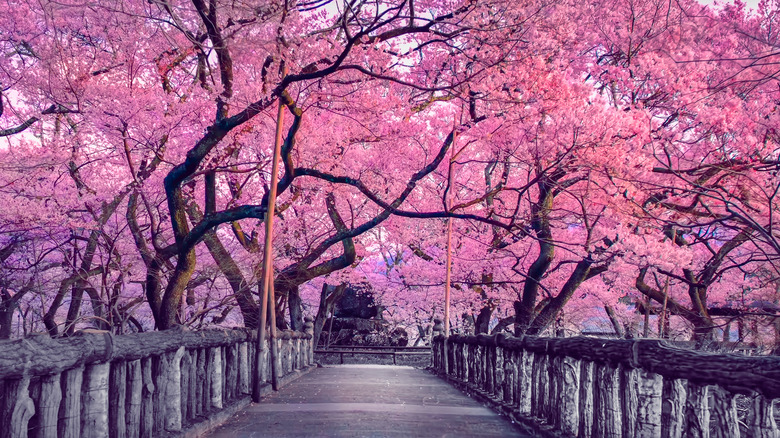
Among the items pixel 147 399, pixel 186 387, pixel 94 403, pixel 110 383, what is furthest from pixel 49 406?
pixel 186 387

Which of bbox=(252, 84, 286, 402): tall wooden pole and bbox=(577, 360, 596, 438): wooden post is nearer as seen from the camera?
bbox=(577, 360, 596, 438): wooden post

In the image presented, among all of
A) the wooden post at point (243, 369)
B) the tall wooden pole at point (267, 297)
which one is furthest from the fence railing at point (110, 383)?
the tall wooden pole at point (267, 297)

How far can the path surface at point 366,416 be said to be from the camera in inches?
299

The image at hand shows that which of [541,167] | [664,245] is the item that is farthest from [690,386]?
[664,245]

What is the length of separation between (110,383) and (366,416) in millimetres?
4259

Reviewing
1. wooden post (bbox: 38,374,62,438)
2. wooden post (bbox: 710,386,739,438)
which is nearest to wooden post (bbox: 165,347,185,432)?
wooden post (bbox: 38,374,62,438)

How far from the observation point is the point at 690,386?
4383 mm

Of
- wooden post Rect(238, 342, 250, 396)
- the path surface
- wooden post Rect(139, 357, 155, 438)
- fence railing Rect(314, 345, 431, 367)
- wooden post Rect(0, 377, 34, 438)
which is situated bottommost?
fence railing Rect(314, 345, 431, 367)

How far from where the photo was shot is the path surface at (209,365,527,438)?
7.59 meters

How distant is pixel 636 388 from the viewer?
17.3ft

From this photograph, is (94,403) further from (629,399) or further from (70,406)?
(629,399)

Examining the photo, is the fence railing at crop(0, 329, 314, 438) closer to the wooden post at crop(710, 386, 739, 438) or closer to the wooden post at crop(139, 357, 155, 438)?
the wooden post at crop(139, 357, 155, 438)

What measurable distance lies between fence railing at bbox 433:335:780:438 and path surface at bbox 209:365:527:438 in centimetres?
78

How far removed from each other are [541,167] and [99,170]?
13.3 m
